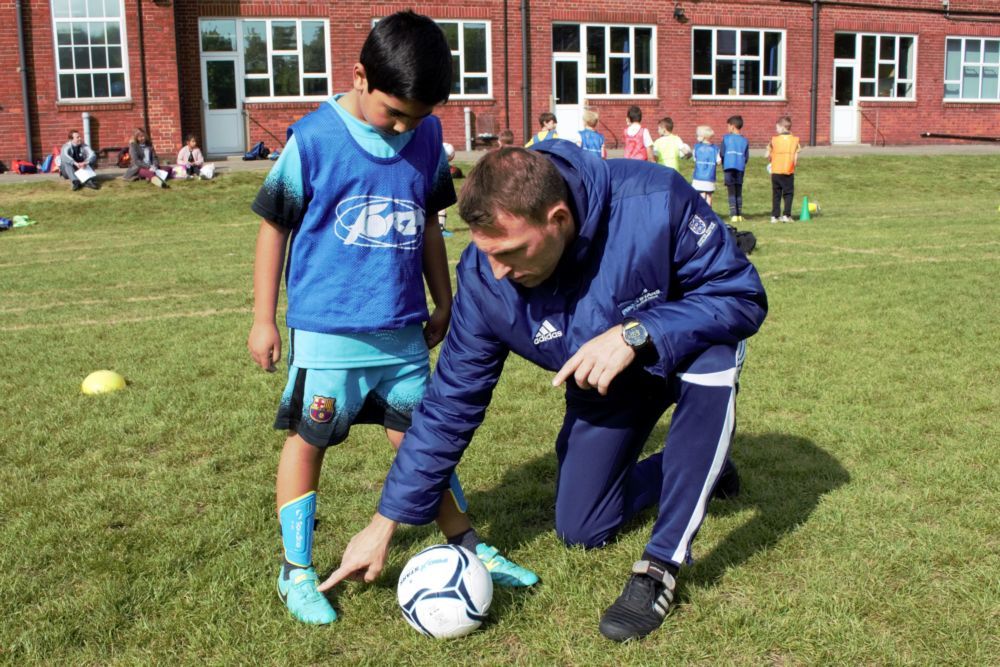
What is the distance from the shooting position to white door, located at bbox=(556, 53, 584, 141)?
2814cm

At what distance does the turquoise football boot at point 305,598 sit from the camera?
10.2 feet

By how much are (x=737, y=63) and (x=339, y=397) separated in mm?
29186

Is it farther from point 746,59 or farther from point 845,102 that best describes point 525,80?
point 845,102

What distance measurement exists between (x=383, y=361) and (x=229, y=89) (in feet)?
79.9

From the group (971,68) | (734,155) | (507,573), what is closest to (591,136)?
(734,155)

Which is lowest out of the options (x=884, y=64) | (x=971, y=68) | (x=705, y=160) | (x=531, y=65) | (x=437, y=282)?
(x=437, y=282)

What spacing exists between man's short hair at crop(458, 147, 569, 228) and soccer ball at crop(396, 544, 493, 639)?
1.11 m

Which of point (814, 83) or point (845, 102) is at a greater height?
point (814, 83)

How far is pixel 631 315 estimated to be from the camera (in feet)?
9.93

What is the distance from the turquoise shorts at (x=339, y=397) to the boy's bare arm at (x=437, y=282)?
0.20m

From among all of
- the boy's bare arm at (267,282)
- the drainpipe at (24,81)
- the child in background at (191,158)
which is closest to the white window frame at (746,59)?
Result: the child in background at (191,158)

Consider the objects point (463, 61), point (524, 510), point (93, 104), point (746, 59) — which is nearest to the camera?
point (524, 510)

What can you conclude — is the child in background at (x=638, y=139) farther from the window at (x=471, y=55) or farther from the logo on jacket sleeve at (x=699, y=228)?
the logo on jacket sleeve at (x=699, y=228)

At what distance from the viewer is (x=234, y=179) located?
21.5 metres
